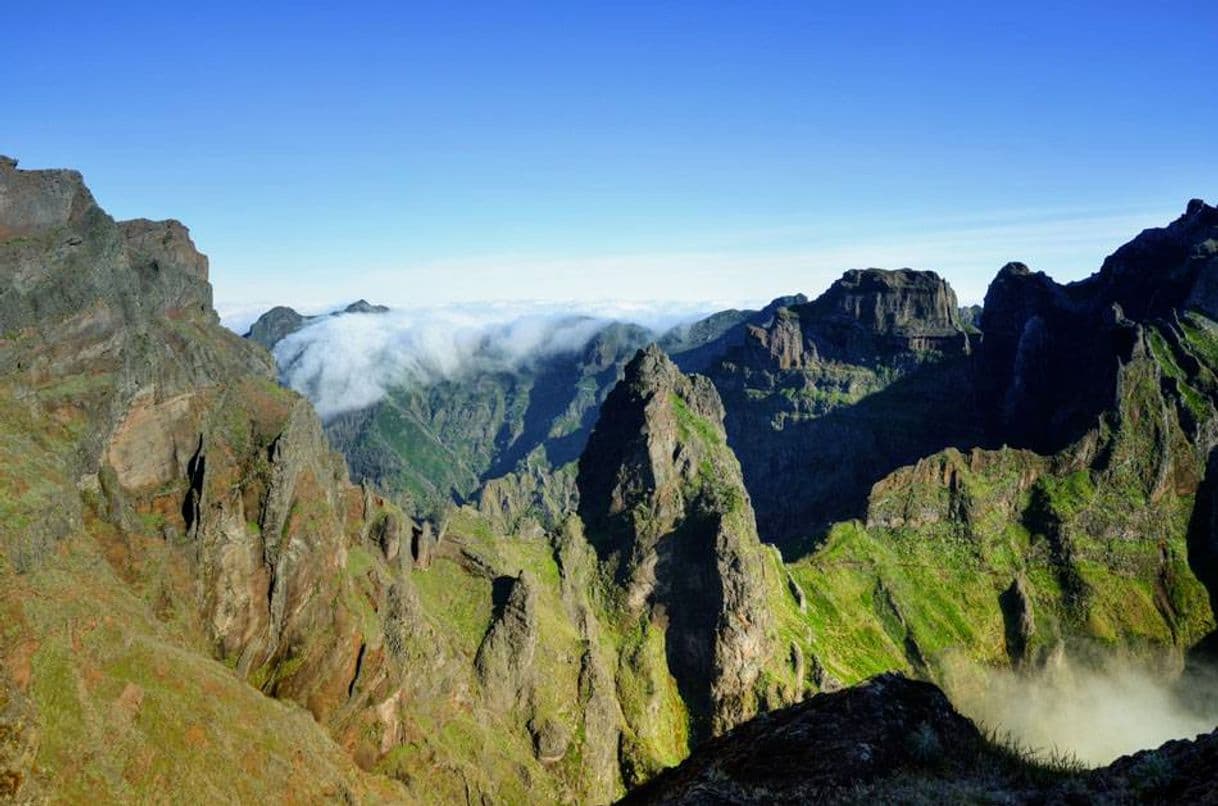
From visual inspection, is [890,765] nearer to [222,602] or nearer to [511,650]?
[222,602]

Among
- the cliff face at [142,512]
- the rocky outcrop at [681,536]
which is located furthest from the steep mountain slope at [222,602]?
the rocky outcrop at [681,536]

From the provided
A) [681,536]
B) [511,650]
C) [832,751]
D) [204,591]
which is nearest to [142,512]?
[204,591]

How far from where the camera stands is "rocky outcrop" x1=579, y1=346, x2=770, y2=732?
125 m

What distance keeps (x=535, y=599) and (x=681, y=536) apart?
35.3 m

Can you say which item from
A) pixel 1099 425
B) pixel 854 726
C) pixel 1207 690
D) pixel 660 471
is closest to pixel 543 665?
pixel 660 471

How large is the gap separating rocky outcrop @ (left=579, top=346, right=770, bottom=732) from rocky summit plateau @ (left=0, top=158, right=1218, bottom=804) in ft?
1.90

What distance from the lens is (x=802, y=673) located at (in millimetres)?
129625

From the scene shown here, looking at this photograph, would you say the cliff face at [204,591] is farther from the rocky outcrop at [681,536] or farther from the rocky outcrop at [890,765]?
the rocky outcrop at [890,765]

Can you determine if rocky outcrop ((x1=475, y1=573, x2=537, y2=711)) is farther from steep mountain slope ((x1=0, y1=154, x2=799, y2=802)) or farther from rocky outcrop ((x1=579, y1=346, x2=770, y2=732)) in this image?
rocky outcrop ((x1=579, y1=346, x2=770, y2=732))

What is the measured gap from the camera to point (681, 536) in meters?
136

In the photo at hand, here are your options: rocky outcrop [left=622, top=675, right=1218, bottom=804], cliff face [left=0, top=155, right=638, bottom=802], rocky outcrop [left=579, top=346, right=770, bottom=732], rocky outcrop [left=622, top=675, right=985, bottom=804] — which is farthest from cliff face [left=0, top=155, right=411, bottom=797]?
rocky outcrop [left=579, top=346, right=770, bottom=732]

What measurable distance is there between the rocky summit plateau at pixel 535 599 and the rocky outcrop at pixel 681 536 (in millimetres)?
579

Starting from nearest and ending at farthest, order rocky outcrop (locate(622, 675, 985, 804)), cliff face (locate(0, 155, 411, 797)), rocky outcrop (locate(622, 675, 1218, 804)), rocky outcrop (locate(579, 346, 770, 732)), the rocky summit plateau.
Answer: rocky outcrop (locate(622, 675, 1218, 804)) < rocky outcrop (locate(622, 675, 985, 804)) < the rocky summit plateau < cliff face (locate(0, 155, 411, 797)) < rocky outcrop (locate(579, 346, 770, 732))

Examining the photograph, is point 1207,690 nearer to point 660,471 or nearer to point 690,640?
point 690,640
